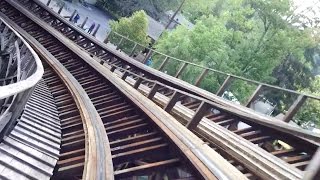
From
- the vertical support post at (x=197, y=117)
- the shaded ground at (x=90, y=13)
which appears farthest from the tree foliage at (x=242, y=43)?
the vertical support post at (x=197, y=117)

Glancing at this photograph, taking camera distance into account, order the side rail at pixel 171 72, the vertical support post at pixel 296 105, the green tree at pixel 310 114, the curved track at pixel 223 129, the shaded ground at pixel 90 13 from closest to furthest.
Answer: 1. the curved track at pixel 223 129
2. the vertical support post at pixel 296 105
3. the side rail at pixel 171 72
4. the green tree at pixel 310 114
5. the shaded ground at pixel 90 13

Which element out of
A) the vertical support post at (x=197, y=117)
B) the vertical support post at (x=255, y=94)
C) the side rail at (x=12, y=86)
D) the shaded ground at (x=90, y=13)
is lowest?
the shaded ground at (x=90, y=13)

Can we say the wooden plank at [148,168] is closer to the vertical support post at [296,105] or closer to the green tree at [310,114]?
the vertical support post at [296,105]

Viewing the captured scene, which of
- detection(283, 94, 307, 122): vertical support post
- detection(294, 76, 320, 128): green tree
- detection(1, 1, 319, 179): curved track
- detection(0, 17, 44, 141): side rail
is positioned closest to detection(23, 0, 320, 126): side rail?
detection(283, 94, 307, 122): vertical support post

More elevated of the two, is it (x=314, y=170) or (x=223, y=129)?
(x=314, y=170)

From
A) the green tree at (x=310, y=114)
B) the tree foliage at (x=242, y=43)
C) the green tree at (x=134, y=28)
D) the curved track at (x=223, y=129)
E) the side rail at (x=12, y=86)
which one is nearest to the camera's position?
the side rail at (x=12, y=86)

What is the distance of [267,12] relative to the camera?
28.0 metres

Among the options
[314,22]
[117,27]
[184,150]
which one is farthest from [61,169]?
[314,22]

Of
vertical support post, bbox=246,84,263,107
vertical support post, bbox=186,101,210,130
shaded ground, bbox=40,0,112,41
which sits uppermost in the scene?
vertical support post, bbox=246,84,263,107

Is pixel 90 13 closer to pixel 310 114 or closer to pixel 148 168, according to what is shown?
pixel 310 114

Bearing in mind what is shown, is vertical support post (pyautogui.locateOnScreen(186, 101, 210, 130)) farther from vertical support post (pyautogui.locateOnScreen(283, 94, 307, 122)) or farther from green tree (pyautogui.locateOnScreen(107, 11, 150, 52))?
green tree (pyautogui.locateOnScreen(107, 11, 150, 52))

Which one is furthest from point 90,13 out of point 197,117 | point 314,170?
point 314,170

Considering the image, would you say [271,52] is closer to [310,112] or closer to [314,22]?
[310,112]

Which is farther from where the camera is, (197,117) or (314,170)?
(197,117)
